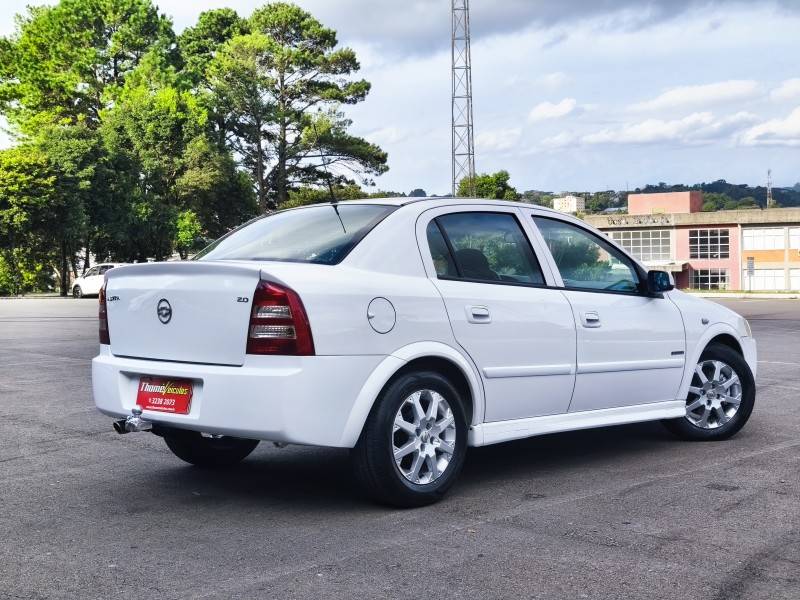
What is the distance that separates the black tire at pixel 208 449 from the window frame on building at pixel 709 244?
98.5m

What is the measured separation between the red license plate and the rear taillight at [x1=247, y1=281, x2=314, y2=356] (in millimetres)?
474

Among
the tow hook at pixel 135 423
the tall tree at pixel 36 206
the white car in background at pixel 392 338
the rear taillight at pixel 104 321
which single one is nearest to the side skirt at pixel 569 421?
the white car in background at pixel 392 338

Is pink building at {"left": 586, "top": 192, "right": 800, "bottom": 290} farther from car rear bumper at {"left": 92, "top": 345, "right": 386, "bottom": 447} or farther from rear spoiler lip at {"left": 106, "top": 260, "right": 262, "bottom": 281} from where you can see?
car rear bumper at {"left": 92, "top": 345, "right": 386, "bottom": 447}

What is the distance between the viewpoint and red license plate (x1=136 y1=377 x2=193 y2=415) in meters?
5.39

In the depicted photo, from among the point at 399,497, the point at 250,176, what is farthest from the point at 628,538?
the point at 250,176

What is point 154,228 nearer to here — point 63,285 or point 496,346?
point 63,285

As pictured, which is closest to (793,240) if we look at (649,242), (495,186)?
(649,242)

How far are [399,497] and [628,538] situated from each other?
47.6 inches

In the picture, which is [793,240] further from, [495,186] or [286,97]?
[286,97]

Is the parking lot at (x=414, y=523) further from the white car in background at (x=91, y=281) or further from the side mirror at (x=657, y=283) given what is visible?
the white car in background at (x=91, y=281)

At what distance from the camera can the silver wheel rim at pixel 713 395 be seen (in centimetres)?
750

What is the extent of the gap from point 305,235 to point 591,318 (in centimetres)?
190

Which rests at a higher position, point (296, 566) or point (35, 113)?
point (35, 113)

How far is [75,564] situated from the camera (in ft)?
14.9
